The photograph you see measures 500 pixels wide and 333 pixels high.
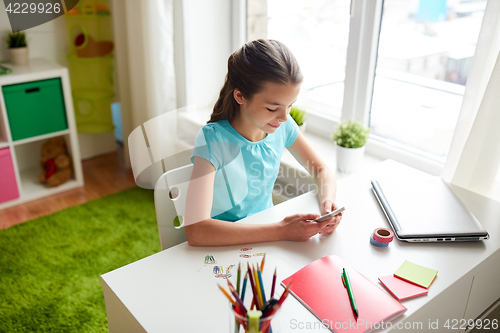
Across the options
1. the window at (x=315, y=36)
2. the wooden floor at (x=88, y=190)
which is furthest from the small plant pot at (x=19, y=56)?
the window at (x=315, y=36)

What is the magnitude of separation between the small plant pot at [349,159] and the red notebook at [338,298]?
0.84m

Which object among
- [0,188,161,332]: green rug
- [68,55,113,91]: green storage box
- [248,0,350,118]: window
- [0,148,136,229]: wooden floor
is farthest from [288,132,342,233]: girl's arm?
[68,55,113,91]: green storage box

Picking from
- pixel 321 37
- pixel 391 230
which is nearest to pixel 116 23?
pixel 321 37

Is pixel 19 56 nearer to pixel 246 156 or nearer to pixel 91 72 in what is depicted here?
pixel 91 72

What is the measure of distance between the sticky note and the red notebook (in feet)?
0.07

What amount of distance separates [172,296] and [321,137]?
146cm

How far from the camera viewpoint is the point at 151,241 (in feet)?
7.13

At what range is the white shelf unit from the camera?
91.2 inches

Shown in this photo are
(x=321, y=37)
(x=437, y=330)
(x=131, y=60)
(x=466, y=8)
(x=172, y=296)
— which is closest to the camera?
(x=172, y=296)

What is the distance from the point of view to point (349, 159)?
70.7 inches

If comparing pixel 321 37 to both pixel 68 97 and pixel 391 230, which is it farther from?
pixel 68 97

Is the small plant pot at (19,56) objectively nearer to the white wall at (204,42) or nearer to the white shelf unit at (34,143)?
the white shelf unit at (34,143)

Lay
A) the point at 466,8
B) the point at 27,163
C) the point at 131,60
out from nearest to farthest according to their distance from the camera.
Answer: the point at 466,8 → the point at 131,60 → the point at 27,163

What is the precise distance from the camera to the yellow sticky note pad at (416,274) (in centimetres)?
95
